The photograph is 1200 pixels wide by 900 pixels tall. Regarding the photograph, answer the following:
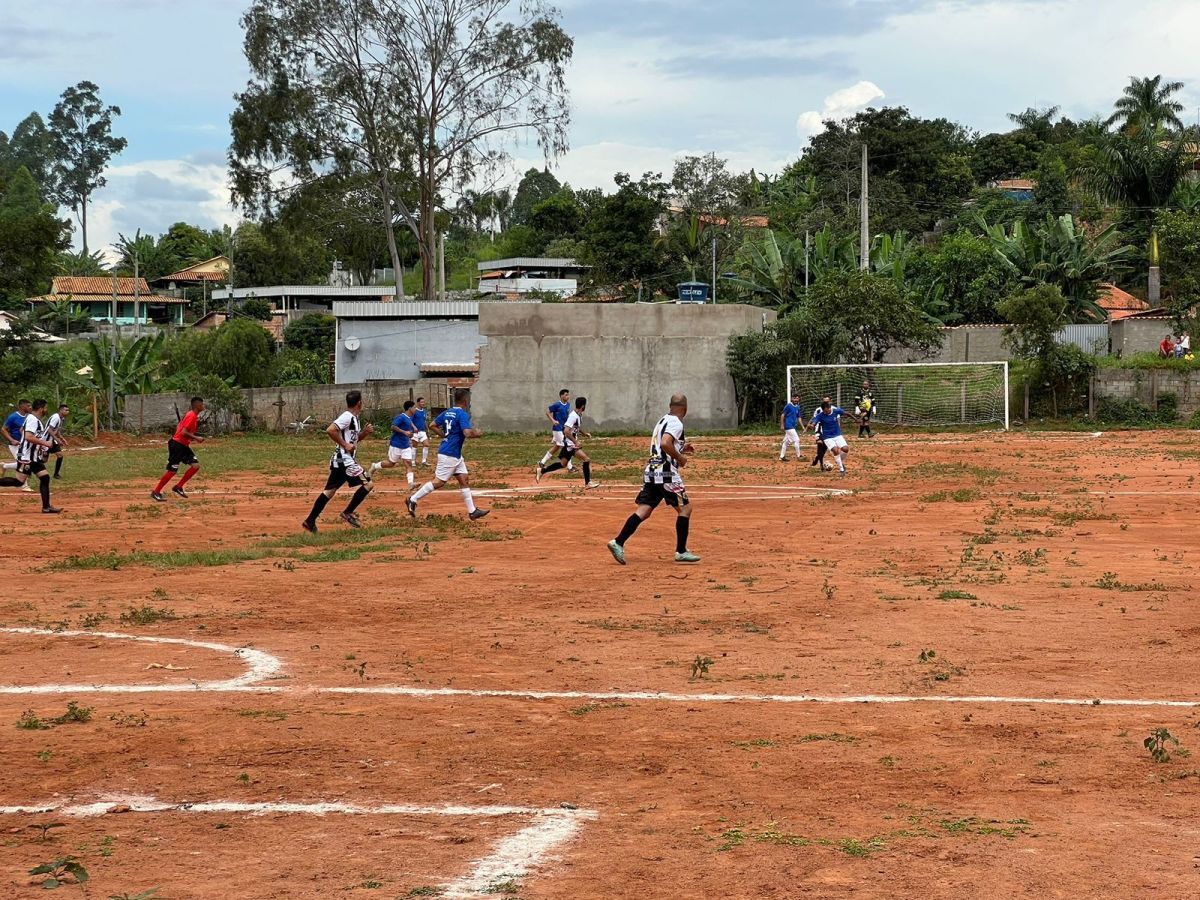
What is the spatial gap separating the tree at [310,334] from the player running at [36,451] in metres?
48.6

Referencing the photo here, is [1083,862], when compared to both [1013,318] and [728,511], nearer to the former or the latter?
[728,511]

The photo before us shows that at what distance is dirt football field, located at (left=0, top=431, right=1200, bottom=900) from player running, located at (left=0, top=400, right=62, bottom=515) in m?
3.72

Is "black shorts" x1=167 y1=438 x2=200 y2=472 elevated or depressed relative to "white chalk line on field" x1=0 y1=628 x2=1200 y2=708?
elevated

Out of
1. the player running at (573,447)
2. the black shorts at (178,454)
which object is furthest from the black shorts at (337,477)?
the player running at (573,447)

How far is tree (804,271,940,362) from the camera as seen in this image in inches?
1858

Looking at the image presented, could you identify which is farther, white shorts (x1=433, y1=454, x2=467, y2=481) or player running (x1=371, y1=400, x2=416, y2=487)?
player running (x1=371, y1=400, x2=416, y2=487)

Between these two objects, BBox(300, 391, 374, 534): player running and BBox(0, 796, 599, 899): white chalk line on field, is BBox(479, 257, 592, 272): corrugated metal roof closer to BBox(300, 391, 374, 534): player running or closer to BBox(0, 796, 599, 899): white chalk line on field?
BBox(300, 391, 374, 534): player running

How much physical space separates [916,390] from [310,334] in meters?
35.8

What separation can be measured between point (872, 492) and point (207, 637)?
50.5ft

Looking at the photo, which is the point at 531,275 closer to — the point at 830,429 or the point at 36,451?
the point at 830,429

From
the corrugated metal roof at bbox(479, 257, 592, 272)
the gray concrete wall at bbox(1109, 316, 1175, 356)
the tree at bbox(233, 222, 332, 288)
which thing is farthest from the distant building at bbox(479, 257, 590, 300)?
the gray concrete wall at bbox(1109, 316, 1175, 356)

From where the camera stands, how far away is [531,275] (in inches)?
3349

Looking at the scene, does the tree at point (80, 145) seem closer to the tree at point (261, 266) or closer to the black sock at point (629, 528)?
the tree at point (261, 266)

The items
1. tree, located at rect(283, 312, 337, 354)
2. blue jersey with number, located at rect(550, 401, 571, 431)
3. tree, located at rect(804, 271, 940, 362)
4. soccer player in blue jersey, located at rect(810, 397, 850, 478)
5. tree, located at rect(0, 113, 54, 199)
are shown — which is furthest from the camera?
tree, located at rect(0, 113, 54, 199)
